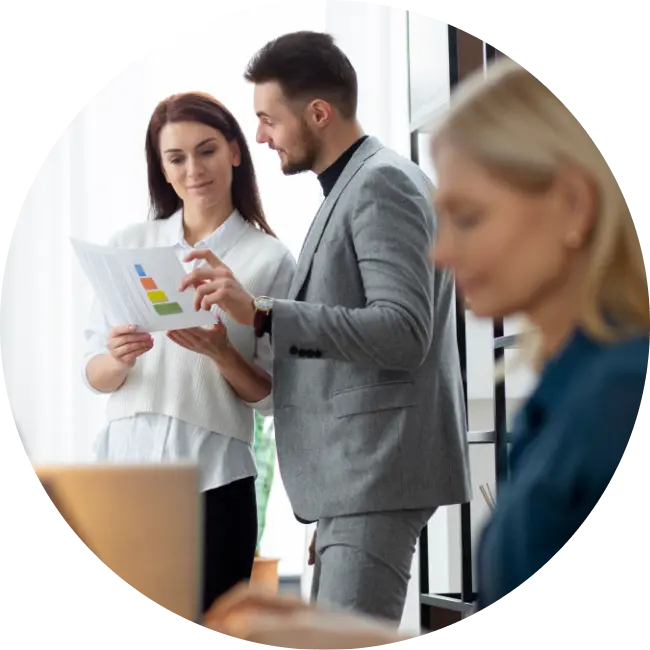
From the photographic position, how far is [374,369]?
901 millimetres

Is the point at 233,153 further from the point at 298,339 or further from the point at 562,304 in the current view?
the point at 562,304

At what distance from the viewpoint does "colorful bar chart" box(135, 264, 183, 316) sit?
0.92 m

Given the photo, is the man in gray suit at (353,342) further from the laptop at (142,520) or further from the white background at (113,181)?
the laptop at (142,520)

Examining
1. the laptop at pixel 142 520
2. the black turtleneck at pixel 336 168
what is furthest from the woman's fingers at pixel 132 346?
the laptop at pixel 142 520

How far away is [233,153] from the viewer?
3.47 feet

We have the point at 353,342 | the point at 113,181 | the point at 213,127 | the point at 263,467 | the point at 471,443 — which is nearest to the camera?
the point at 353,342

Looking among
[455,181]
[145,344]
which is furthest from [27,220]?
[455,181]

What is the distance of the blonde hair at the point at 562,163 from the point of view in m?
0.48

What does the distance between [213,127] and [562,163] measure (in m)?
0.63

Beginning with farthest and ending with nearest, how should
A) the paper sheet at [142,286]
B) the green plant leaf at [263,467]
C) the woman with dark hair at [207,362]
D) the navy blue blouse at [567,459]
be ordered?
1. the green plant leaf at [263,467]
2. the woman with dark hair at [207,362]
3. the paper sheet at [142,286]
4. the navy blue blouse at [567,459]

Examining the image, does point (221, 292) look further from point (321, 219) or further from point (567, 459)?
point (567, 459)

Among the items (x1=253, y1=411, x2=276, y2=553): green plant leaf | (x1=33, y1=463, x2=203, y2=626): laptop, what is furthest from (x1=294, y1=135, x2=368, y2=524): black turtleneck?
(x1=253, y1=411, x2=276, y2=553): green plant leaf

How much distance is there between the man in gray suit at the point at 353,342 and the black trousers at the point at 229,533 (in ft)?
0.44

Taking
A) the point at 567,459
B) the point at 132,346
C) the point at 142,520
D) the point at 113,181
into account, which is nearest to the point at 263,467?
the point at 113,181
